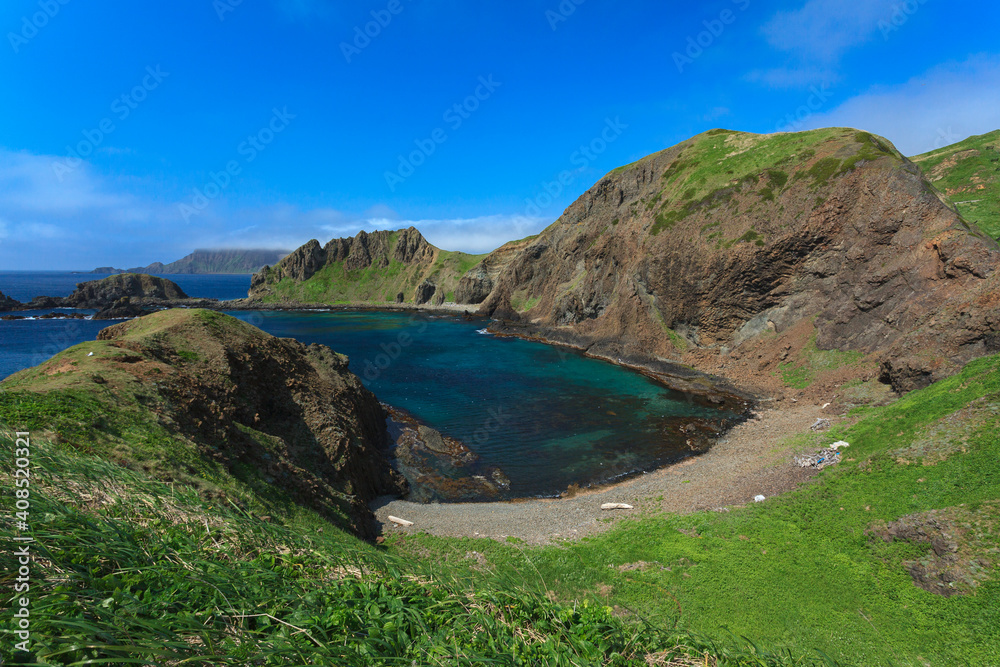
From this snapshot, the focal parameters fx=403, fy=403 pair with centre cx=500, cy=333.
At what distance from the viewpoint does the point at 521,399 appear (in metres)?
41.7

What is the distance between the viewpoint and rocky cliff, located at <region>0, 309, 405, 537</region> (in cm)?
1214

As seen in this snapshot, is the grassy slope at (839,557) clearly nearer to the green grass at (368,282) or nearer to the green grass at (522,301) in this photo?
the green grass at (522,301)

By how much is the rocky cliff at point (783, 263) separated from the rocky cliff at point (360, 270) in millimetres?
78060

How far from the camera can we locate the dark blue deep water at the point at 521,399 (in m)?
29.0

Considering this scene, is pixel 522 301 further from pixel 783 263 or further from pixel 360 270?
pixel 360 270

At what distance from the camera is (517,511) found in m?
22.0

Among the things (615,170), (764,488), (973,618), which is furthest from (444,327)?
(973,618)

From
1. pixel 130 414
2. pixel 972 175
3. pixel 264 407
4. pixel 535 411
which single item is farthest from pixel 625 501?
pixel 972 175

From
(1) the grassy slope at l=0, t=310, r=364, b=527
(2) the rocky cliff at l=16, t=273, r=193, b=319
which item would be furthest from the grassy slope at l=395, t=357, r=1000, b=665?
(2) the rocky cliff at l=16, t=273, r=193, b=319

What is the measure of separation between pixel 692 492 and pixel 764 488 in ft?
11.1

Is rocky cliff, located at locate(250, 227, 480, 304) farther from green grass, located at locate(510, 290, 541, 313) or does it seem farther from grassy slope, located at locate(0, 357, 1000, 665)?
grassy slope, located at locate(0, 357, 1000, 665)

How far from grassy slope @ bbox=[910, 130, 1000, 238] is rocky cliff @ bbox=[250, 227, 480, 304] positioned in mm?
107366

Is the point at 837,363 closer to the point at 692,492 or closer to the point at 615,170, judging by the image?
the point at 692,492

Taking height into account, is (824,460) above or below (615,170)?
below
